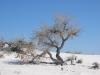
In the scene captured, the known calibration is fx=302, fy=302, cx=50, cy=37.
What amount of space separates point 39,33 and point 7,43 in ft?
13.0

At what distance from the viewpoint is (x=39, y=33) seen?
2808 cm

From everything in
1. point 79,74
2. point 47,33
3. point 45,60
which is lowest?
point 79,74

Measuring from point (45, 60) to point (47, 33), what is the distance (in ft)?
11.0

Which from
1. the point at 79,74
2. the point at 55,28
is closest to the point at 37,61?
the point at 55,28

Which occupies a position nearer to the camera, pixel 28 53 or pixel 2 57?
pixel 28 53

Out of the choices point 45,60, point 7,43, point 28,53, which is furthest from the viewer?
point 45,60

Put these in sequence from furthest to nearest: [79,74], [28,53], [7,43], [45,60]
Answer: [45,60], [28,53], [7,43], [79,74]

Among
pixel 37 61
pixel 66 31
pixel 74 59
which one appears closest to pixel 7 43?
pixel 37 61

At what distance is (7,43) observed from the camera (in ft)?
82.7

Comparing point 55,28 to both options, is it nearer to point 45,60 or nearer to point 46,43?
point 46,43

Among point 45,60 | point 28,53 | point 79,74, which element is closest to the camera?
point 79,74

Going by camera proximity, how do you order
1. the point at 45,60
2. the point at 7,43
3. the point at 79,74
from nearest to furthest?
the point at 79,74 → the point at 7,43 → the point at 45,60

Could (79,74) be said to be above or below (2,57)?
below

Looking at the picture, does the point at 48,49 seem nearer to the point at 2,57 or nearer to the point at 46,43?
the point at 46,43
